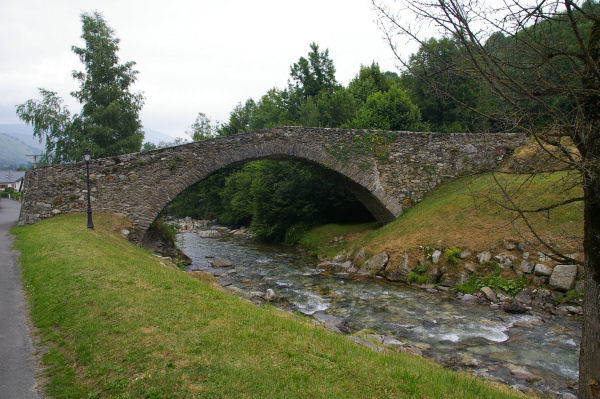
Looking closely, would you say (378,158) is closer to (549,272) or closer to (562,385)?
(549,272)

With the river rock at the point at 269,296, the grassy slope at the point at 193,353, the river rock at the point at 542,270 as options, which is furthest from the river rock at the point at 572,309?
the river rock at the point at 269,296

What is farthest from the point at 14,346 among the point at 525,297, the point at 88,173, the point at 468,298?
the point at 525,297

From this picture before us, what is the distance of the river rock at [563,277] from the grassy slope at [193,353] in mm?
6128

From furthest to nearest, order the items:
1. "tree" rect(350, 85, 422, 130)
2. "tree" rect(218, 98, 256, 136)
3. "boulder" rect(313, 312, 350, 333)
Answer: "tree" rect(218, 98, 256, 136)
"tree" rect(350, 85, 422, 130)
"boulder" rect(313, 312, 350, 333)

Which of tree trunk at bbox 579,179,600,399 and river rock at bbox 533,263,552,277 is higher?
tree trunk at bbox 579,179,600,399

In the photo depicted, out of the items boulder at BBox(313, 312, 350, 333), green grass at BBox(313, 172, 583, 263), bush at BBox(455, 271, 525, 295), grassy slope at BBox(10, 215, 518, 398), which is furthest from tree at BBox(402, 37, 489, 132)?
bush at BBox(455, 271, 525, 295)

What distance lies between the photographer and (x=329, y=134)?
17.1 m

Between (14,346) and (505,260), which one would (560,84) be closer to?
(14,346)

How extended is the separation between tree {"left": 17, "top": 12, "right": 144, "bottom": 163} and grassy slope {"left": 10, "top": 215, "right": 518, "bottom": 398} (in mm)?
21152

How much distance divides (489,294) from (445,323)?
2.44 metres

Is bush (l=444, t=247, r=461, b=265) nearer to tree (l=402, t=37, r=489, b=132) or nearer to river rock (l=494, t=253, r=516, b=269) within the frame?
river rock (l=494, t=253, r=516, b=269)

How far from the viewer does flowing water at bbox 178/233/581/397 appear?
22.4ft

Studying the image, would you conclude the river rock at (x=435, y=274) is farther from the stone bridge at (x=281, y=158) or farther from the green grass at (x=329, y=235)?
the green grass at (x=329, y=235)

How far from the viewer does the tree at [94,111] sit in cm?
2555
